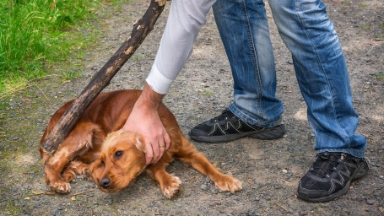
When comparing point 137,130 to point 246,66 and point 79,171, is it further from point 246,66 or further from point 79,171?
point 246,66

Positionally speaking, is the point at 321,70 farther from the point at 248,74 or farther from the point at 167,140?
the point at 167,140

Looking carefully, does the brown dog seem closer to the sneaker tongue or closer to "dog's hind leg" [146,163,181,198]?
"dog's hind leg" [146,163,181,198]

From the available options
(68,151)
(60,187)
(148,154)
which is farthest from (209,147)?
(60,187)

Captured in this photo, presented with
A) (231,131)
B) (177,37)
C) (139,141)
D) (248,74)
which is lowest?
(231,131)

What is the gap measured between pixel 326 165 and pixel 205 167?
0.76 metres

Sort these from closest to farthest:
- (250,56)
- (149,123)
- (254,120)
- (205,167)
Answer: (149,123)
(205,167)
(250,56)
(254,120)

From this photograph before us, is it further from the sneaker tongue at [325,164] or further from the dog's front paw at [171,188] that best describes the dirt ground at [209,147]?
the sneaker tongue at [325,164]

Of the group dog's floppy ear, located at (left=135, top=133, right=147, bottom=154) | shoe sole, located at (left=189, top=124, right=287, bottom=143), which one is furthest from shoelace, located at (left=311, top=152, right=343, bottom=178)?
dog's floppy ear, located at (left=135, top=133, right=147, bottom=154)

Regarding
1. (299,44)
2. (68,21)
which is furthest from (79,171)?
(68,21)

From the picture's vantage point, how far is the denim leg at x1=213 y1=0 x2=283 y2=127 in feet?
12.2

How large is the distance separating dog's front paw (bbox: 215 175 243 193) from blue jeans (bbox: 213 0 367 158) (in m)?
0.53

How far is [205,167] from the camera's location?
12.1ft

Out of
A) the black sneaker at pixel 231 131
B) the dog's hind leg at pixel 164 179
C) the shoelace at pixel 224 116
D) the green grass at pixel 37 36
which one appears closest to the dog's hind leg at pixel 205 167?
the dog's hind leg at pixel 164 179

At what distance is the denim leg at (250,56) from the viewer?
3727 mm
